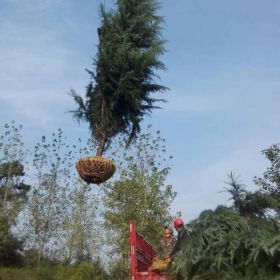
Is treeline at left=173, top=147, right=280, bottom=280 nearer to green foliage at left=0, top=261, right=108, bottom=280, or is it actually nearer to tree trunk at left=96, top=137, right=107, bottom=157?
tree trunk at left=96, top=137, right=107, bottom=157

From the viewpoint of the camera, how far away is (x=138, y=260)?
629 centimetres

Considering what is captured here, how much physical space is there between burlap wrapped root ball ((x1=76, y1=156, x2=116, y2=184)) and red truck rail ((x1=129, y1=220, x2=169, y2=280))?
4.77 ft

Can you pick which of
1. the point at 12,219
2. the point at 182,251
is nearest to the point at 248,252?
the point at 182,251

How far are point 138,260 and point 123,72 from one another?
3604mm

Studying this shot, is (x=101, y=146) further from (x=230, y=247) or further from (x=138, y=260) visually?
(x=230, y=247)

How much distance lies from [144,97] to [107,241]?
1530 centimetres

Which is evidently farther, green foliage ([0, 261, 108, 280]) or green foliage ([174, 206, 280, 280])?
green foliage ([0, 261, 108, 280])

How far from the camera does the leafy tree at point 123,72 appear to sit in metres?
8.49

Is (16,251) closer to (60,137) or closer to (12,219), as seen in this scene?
(12,219)

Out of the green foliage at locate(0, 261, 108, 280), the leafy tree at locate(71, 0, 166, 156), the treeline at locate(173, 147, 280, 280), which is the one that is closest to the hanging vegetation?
the leafy tree at locate(71, 0, 166, 156)

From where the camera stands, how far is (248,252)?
14.0 ft

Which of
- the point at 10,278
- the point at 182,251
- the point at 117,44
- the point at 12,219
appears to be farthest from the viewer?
the point at 12,219

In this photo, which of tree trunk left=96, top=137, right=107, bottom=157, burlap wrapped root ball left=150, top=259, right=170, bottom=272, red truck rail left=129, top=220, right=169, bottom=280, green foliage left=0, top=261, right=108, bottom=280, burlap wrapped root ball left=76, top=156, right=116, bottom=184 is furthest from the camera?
green foliage left=0, top=261, right=108, bottom=280

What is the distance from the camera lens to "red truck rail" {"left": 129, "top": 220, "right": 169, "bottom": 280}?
5.77m
